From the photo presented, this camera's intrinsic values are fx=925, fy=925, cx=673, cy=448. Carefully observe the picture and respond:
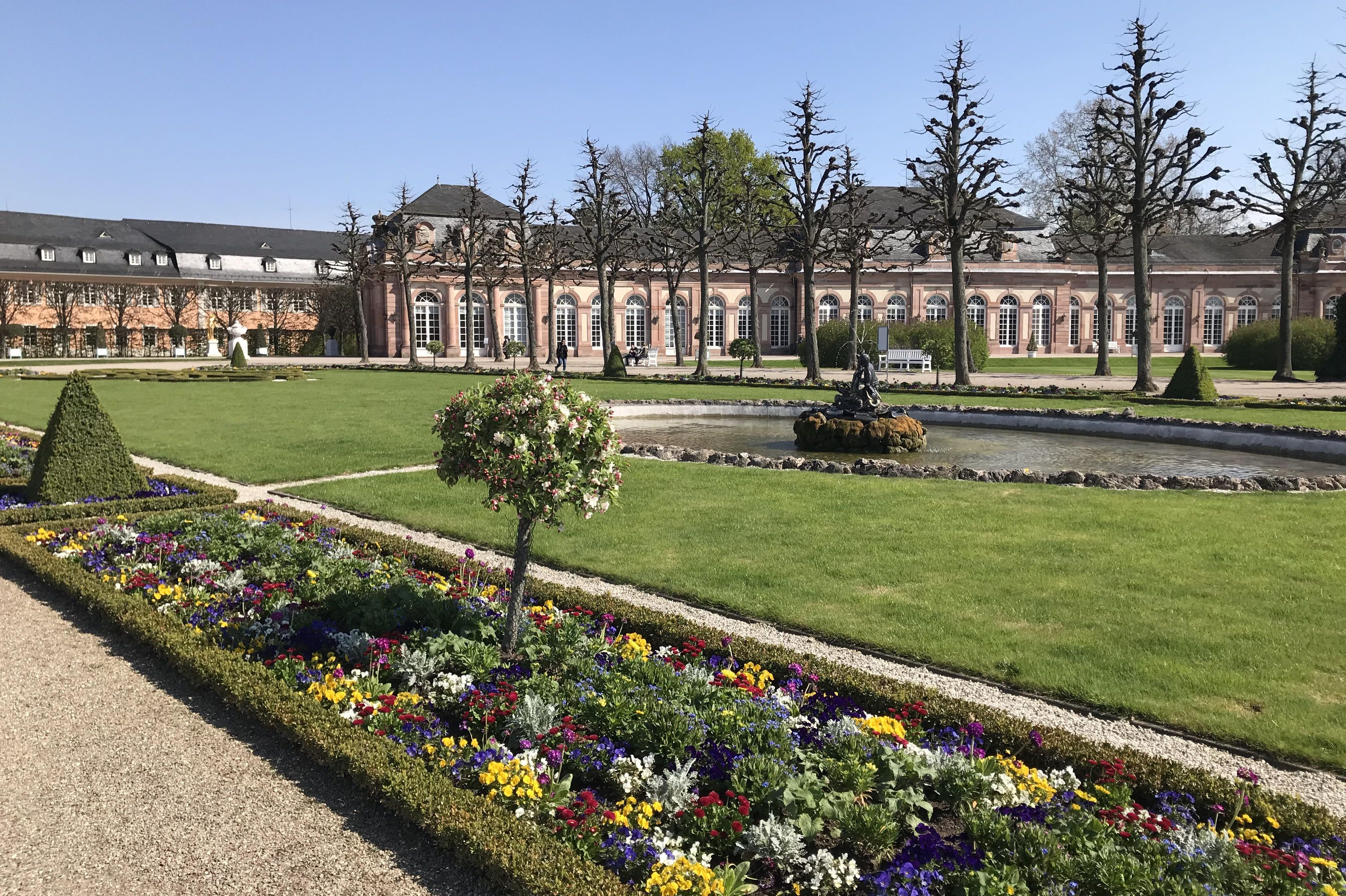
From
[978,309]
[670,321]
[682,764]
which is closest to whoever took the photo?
[682,764]

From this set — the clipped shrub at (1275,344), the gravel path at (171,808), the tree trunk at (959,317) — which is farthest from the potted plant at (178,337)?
the gravel path at (171,808)

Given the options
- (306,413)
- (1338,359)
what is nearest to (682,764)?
(306,413)

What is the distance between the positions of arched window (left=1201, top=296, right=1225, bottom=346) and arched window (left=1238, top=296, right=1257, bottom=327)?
95 centimetres

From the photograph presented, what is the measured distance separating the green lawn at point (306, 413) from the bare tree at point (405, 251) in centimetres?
1289

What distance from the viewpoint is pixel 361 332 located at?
56812mm

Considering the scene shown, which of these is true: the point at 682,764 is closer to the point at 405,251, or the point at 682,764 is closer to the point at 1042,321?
the point at 405,251

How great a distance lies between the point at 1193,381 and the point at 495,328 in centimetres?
3622

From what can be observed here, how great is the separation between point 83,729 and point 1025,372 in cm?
3723

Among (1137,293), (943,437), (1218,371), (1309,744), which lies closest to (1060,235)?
(1218,371)

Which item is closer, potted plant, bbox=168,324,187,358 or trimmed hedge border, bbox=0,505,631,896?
trimmed hedge border, bbox=0,505,631,896

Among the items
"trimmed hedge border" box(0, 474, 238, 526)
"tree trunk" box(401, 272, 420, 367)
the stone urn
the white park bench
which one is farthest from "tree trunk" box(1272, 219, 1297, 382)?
the stone urn

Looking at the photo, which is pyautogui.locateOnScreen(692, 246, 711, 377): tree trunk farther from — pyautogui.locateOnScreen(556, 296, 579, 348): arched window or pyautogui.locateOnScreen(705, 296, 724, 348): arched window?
pyautogui.locateOnScreen(556, 296, 579, 348): arched window

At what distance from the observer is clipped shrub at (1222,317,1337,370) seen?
120 feet

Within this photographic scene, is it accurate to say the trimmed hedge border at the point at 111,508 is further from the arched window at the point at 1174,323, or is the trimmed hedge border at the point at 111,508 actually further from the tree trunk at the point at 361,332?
the arched window at the point at 1174,323
